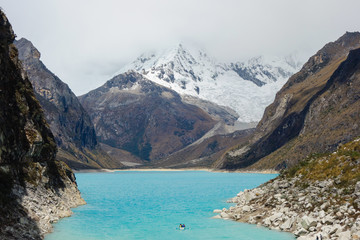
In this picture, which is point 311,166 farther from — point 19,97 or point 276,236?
point 19,97

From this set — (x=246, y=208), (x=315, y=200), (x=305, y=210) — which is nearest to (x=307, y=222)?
(x=305, y=210)

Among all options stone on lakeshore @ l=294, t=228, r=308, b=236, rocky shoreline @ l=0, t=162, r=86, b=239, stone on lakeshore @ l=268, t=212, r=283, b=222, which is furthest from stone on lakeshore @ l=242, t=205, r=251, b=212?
rocky shoreline @ l=0, t=162, r=86, b=239

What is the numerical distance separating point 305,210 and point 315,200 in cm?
216

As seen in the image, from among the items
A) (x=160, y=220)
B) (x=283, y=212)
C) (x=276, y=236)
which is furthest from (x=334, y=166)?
(x=160, y=220)

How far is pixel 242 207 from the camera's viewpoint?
69625mm

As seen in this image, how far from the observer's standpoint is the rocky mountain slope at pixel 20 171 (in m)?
47.3

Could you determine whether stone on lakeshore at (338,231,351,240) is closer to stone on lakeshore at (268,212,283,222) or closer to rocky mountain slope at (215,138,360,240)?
rocky mountain slope at (215,138,360,240)

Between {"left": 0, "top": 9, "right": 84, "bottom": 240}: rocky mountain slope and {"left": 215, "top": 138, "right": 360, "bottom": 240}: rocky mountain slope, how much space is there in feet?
102

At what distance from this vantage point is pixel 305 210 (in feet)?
177

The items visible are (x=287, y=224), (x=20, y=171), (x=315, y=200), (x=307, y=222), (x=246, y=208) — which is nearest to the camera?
(x=307, y=222)

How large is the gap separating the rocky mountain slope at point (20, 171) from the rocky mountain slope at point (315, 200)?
31083mm

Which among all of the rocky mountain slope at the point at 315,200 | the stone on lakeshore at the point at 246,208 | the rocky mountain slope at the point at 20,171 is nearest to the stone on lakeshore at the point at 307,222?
the rocky mountain slope at the point at 315,200

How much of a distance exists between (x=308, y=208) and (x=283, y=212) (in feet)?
14.2

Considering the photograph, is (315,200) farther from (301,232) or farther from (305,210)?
(301,232)
